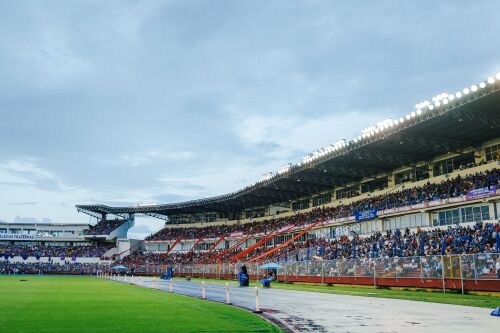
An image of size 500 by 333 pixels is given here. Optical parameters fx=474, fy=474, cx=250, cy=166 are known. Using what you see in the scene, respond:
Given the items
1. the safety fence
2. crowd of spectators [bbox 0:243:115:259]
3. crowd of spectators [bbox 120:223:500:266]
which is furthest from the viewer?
crowd of spectators [bbox 0:243:115:259]

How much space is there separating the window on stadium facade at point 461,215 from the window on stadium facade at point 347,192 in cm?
1947

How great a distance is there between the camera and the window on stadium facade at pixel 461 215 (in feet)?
142

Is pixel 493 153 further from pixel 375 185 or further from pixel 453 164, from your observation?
pixel 375 185

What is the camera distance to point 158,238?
105 metres

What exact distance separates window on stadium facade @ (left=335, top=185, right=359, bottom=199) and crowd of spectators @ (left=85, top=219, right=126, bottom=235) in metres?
59.6

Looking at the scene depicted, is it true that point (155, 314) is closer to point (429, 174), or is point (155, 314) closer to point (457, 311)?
point (457, 311)

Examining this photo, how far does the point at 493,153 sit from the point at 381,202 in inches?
542

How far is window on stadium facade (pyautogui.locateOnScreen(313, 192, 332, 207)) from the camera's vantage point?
248 ft

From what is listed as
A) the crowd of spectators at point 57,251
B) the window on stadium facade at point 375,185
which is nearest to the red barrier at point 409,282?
the window on stadium facade at point 375,185

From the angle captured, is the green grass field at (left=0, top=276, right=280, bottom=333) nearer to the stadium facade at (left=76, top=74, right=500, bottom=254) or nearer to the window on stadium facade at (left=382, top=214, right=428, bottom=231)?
the stadium facade at (left=76, top=74, right=500, bottom=254)

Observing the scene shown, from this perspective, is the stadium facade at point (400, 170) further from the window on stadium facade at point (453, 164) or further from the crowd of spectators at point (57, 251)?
the crowd of spectators at point (57, 251)

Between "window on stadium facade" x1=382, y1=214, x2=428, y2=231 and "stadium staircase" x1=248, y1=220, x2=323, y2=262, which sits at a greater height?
"window on stadium facade" x1=382, y1=214, x2=428, y2=231

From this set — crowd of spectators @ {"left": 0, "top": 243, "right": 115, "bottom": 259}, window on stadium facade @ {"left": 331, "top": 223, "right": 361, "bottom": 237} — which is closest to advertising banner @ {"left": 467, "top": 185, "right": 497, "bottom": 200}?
window on stadium facade @ {"left": 331, "top": 223, "right": 361, "bottom": 237}

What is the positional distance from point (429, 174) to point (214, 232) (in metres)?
49.5
